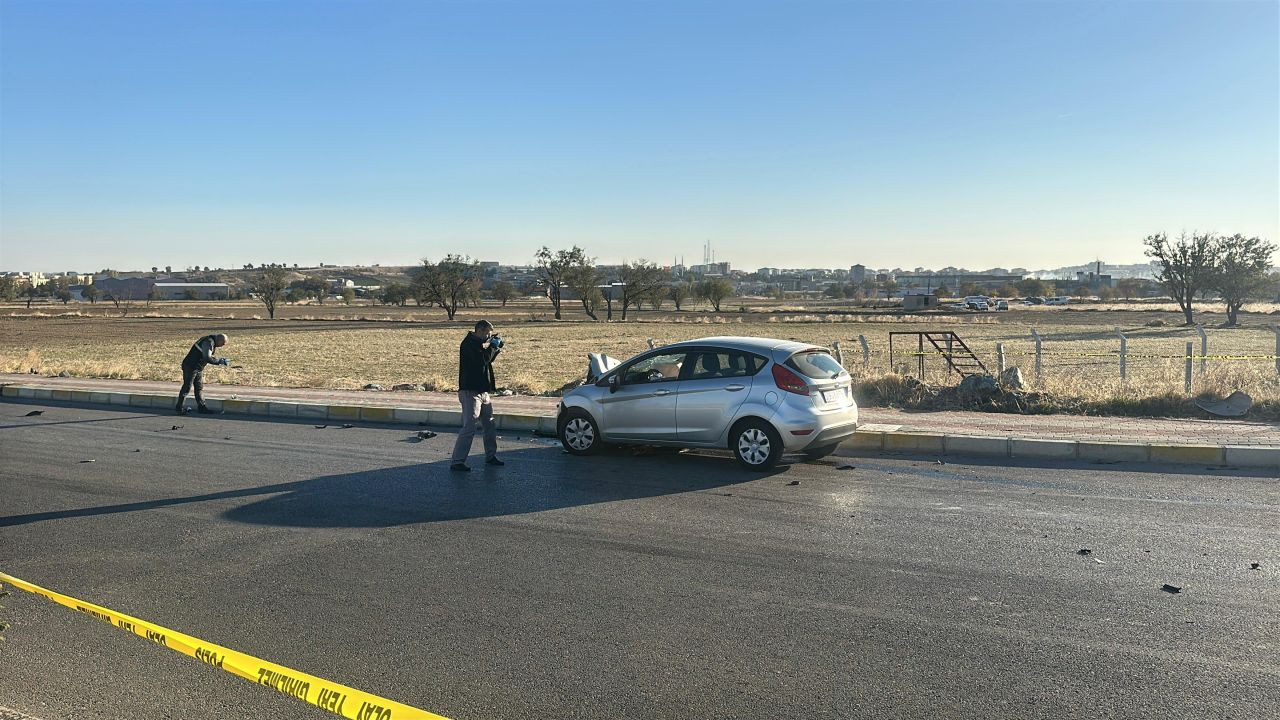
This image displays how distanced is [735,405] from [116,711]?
6.89 m

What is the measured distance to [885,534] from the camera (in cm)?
718

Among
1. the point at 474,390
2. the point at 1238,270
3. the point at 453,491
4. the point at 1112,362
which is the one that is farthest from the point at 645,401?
the point at 1238,270

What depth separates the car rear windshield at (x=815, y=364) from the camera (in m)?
10.0

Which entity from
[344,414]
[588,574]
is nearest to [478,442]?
[344,414]

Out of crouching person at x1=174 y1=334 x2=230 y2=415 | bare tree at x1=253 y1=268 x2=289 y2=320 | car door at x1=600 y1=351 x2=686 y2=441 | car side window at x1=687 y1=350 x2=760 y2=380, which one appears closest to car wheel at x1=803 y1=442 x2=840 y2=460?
car side window at x1=687 y1=350 x2=760 y2=380

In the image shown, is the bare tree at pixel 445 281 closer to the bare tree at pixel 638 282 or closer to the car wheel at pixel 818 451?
the bare tree at pixel 638 282

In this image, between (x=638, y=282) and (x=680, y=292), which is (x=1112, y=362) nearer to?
(x=638, y=282)

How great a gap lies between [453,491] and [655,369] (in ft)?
9.80

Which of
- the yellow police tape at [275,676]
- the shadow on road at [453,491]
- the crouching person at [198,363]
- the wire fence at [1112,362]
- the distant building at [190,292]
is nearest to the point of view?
the yellow police tape at [275,676]

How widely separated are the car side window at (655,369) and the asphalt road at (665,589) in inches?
46.6

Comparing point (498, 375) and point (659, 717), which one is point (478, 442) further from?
point (498, 375)

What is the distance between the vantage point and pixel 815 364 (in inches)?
403

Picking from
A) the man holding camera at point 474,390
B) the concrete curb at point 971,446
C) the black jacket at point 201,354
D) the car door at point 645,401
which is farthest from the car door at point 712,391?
the black jacket at point 201,354

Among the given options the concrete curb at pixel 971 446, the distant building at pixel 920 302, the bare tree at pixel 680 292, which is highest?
the bare tree at pixel 680 292
